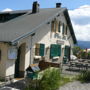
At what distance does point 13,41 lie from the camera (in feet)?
35.8

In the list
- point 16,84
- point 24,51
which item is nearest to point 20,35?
point 24,51

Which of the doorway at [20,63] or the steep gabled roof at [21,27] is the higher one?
the steep gabled roof at [21,27]

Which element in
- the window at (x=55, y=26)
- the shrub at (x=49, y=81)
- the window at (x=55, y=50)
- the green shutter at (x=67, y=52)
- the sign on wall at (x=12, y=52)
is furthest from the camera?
the green shutter at (x=67, y=52)

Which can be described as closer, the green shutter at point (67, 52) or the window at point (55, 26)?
the window at point (55, 26)

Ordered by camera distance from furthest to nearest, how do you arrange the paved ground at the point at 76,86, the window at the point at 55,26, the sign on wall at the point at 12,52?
the window at the point at 55,26
the sign on wall at the point at 12,52
the paved ground at the point at 76,86

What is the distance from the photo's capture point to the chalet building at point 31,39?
38.3 feet

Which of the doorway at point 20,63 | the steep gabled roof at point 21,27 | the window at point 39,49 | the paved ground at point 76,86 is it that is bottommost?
the paved ground at point 76,86

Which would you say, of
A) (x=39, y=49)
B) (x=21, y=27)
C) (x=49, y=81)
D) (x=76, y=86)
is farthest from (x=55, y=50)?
(x=49, y=81)

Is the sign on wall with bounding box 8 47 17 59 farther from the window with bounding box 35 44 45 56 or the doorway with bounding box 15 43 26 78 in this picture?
the window with bounding box 35 44 45 56

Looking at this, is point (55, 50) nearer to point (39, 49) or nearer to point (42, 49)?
point (42, 49)

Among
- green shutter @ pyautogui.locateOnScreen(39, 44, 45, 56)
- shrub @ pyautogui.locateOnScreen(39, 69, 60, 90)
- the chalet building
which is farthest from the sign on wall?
shrub @ pyautogui.locateOnScreen(39, 69, 60, 90)

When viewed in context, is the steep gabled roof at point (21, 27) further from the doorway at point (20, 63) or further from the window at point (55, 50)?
the window at point (55, 50)

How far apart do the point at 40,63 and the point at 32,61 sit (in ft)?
4.36

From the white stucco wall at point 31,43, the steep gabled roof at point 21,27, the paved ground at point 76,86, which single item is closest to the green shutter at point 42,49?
the white stucco wall at point 31,43
